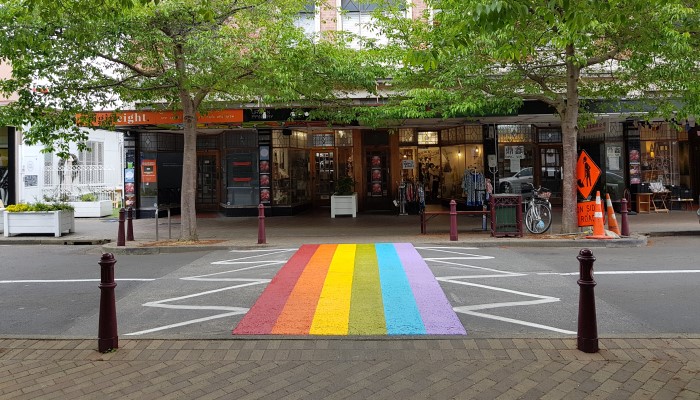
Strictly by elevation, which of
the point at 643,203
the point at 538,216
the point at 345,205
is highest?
the point at 345,205

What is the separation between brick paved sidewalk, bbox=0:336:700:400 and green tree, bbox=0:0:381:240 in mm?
7902

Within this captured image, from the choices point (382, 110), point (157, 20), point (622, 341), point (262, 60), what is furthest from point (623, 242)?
point (157, 20)

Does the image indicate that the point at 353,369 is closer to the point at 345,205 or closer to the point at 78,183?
the point at 345,205

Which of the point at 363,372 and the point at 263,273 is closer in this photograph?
the point at 363,372

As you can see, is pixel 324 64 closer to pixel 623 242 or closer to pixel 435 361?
pixel 623 242

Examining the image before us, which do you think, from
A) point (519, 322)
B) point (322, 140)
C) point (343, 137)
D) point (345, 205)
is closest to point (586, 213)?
point (519, 322)

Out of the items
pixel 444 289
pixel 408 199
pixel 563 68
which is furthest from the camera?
pixel 408 199

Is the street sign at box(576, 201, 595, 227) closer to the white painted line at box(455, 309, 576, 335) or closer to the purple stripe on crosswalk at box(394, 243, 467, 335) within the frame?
the purple stripe on crosswalk at box(394, 243, 467, 335)

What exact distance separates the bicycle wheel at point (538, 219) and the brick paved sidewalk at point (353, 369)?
891cm

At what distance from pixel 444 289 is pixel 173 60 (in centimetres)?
910

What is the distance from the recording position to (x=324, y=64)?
13586 millimetres

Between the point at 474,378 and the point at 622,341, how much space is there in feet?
6.12

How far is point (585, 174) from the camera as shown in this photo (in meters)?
13.5

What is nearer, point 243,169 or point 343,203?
point 343,203
